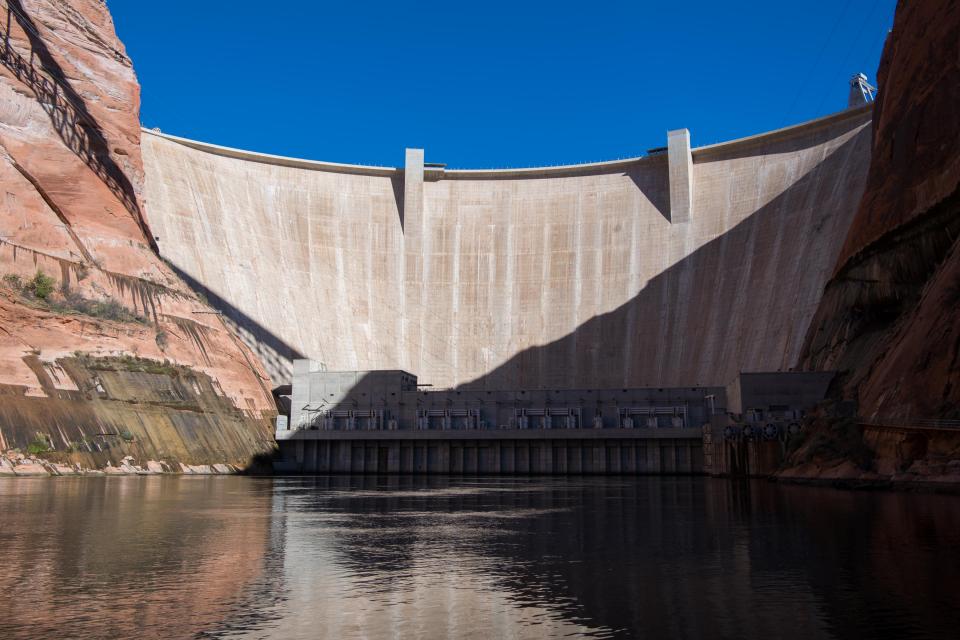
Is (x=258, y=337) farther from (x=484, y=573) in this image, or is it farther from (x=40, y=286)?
(x=484, y=573)

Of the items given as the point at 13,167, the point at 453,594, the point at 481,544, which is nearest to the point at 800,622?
the point at 453,594

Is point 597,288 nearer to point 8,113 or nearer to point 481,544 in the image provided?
point 8,113

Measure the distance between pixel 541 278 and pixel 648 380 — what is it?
1261cm

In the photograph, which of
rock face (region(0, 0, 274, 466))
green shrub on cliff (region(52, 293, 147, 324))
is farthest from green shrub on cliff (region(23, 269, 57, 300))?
green shrub on cliff (region(52, 293, 147, 324))

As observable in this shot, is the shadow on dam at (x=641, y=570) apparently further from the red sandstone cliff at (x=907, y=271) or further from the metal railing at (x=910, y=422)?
the red sandstone cliff at (x=907, y=271)

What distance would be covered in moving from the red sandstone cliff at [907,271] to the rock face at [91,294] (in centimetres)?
3090

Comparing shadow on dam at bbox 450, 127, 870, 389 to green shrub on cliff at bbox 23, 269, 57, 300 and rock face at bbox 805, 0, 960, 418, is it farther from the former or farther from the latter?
green shrub on cliff at bbox 23, 269, 57, 300

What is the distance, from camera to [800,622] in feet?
25.3

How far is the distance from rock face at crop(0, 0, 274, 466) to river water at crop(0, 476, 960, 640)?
2070 centimetres

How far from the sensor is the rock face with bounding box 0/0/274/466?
39000 mm

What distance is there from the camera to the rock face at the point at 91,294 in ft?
128

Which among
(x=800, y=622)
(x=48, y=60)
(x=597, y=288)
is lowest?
(x=800, y=622)

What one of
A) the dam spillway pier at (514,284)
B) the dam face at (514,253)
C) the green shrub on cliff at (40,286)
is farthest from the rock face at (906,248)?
the green shrub on cliff at (40,286)

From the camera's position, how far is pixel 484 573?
418 inches
